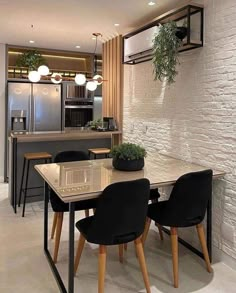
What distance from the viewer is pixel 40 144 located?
181 inches

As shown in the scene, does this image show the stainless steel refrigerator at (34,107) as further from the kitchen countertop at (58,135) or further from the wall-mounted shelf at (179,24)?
the wall-mounted shelf at (179,24)

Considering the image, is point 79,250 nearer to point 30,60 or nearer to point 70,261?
point 70,261

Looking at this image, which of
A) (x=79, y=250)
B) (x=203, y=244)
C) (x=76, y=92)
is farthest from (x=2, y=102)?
(x=203, y=244)

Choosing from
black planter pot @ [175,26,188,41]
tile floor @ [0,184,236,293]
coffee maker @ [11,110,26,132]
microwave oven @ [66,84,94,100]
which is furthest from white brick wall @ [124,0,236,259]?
coffee maker @ [11,110,26,132]

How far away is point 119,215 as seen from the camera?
2072 mm

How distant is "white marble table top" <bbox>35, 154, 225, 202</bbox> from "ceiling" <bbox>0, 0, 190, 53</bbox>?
1791mm

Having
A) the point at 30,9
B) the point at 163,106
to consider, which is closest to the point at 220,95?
the point at 163,106

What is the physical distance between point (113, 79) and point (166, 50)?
191cm

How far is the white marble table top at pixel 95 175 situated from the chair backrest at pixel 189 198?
0.12m

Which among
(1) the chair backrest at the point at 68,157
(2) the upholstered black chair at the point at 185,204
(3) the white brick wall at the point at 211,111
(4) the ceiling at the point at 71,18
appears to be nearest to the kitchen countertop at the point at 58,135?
(1) the chair backrest at the point at 68,157

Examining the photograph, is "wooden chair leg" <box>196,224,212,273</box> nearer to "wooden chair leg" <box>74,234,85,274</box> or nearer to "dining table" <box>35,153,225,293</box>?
"dining table" <box>35,153,225,293</box>

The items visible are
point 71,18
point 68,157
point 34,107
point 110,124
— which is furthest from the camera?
point 34,107

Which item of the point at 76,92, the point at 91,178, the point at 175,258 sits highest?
the point at 76,92

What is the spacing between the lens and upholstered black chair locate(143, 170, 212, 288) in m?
2.39
